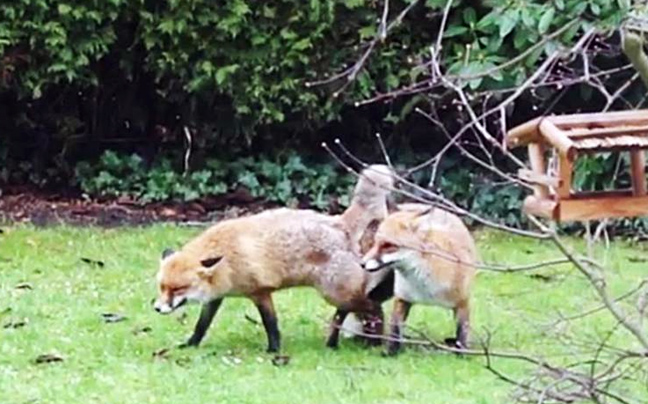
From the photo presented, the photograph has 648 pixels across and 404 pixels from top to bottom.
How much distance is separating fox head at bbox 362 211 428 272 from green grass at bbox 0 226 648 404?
0.50 metres

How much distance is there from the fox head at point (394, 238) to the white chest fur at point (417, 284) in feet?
0.22

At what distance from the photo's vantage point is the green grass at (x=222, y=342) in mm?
6285

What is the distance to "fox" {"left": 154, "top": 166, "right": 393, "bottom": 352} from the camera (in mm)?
6883

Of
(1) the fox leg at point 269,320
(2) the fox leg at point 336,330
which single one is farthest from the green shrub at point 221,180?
(1) the fox leg at point 269,320

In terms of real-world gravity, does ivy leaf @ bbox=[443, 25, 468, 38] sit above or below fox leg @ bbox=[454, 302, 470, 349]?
above

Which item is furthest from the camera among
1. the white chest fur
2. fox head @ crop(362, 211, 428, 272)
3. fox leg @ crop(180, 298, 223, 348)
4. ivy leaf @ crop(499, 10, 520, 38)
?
ivy leaf @ crop(499, 10, 520, 38)

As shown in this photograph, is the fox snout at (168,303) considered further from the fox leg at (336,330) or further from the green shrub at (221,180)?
the green shrub at (221,180)

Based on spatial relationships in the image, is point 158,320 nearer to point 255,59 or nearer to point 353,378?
point 353,378

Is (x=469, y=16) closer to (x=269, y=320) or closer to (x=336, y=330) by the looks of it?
(x=336, y=330)

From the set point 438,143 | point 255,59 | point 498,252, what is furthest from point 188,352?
point 438,143

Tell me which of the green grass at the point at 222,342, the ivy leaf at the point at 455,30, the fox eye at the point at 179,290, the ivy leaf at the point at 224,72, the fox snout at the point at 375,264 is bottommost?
the green grass at the point at 222,342

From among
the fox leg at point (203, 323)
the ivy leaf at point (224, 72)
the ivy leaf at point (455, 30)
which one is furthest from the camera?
the ivy leaf at point (224, 72)

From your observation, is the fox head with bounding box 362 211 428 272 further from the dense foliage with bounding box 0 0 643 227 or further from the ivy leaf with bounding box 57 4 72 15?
the ivy leaf with bounding box 57 4 72 15

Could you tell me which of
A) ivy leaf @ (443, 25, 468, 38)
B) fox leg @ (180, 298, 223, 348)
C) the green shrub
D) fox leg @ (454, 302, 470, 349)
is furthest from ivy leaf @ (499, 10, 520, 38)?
the green shrub
